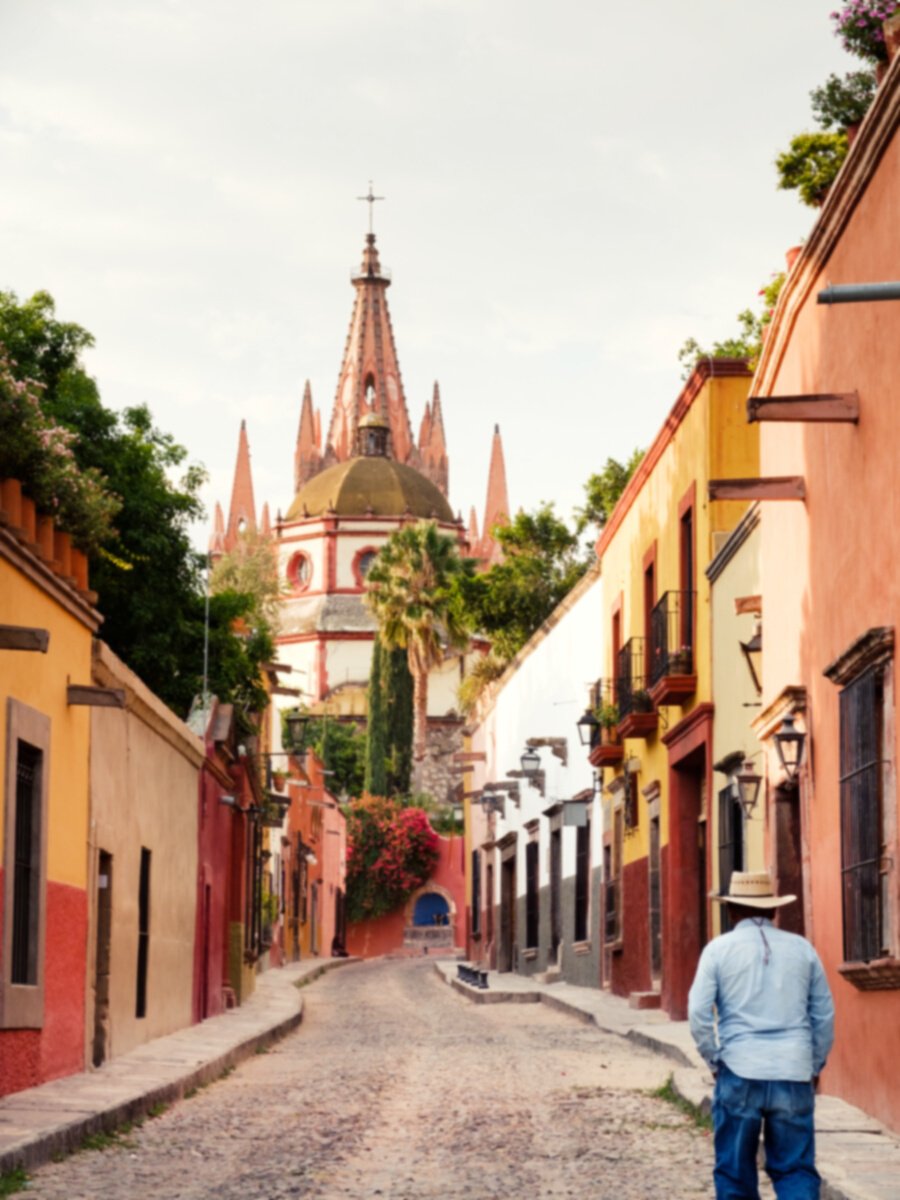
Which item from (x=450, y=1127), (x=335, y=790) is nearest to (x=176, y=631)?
(x=450, y=1127)

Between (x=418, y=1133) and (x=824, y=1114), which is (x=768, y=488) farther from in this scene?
(x=418, y=1133)

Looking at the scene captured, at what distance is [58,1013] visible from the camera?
49.0 feet

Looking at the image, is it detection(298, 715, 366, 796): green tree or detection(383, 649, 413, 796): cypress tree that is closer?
detection(383, 649, 413, 796): cypress tree

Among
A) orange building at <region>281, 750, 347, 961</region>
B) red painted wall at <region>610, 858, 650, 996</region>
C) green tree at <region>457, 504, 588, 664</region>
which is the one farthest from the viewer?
green tree at <region>457, 504, 588, 664</region>

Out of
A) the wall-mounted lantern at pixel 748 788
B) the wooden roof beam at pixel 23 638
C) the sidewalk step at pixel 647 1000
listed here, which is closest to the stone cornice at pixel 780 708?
the wall-mounted lantern at pixel 748 788

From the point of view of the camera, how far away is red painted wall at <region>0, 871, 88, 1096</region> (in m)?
13.5

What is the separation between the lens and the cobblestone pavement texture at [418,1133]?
393 inches

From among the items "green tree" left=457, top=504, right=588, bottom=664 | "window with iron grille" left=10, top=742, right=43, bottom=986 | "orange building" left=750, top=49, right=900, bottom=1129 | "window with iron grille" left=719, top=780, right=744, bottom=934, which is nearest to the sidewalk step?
"window with iron grille" left=719, top=780, right=744, bottom=934

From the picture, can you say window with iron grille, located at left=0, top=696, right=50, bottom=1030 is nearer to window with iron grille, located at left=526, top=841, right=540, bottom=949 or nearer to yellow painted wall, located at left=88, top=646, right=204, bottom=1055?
yellow painted wall, located at left=88, top=646, right=204, bottom=1055

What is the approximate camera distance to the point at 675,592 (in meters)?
22.5

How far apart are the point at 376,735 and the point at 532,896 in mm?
39824

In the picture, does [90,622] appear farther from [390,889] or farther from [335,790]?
[335,790]

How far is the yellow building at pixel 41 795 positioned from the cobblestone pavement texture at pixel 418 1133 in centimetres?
110

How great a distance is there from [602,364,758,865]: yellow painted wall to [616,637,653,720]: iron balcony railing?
357 millimetres
